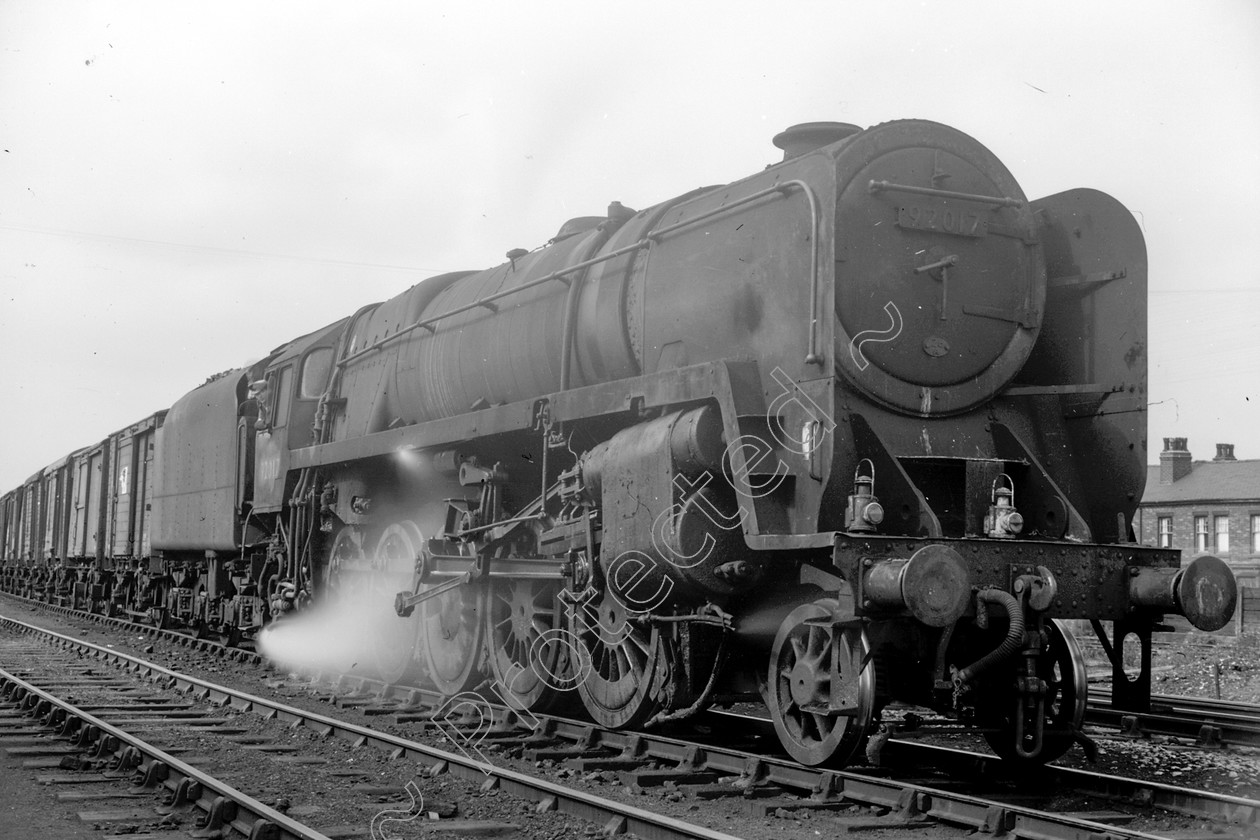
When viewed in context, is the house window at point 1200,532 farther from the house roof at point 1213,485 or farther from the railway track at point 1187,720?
the railway track at point 1187,720

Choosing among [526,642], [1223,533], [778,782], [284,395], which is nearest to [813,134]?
[778,782]

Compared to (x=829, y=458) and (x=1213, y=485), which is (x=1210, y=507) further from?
(x=829, y=458)

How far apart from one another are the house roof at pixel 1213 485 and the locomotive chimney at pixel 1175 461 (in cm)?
19

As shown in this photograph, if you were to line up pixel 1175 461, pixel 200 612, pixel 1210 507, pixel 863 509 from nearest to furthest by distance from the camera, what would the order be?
pixel 863 509
pixel 200 612
pixel 1210 507
pixel 1175 461

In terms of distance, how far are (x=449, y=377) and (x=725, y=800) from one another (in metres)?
5.19

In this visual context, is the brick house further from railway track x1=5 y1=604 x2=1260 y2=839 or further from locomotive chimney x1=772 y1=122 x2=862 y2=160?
locomotive chimney x1=772 y1=122 x2=862 y2=160

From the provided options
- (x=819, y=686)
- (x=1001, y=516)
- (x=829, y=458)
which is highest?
(x=829, y=458)

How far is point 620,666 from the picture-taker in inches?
310

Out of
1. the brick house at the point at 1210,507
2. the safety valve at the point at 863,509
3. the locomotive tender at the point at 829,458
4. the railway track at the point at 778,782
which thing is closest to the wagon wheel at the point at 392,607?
the locomotive tender at the point at 829,458

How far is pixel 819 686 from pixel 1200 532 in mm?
30860

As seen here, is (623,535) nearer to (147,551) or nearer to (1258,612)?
(147,551)

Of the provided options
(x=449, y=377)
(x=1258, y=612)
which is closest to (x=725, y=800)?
(x=449, y=377)

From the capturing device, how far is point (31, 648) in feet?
54.5

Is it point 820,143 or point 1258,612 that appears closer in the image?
point 820,143
